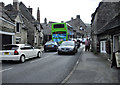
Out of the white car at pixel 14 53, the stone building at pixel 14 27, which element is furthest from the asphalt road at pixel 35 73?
the stone building at pixel 14 27

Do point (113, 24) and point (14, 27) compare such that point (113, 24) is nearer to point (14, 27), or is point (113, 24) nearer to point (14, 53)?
point (14, 53)

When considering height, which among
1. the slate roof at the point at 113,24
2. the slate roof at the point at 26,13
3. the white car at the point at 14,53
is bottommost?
the white car at the point at 14,53

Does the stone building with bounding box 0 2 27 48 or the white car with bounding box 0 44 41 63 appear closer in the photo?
the white car with bounding box 0 44 41 63

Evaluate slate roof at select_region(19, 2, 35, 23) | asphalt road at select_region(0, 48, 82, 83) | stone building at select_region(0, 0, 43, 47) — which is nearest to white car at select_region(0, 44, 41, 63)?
asphalt road at select_region(0, 48, 82, 83)

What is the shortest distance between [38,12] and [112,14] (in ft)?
70.2

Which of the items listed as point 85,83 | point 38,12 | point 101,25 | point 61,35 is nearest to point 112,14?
point 101,25

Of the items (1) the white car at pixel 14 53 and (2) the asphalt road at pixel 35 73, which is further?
(1) the white car at pixel 14 53

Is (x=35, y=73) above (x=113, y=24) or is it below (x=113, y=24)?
below

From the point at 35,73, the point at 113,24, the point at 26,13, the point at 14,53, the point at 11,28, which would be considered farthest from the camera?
the point at 26,13

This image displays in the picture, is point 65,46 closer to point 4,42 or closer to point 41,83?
point 4,42

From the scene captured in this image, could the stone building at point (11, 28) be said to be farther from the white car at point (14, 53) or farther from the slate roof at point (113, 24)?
the slate roof at point (113, 24)

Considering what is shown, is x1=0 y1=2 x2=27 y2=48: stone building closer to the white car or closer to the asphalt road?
the white car

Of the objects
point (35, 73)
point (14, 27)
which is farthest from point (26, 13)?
point (35, 73)

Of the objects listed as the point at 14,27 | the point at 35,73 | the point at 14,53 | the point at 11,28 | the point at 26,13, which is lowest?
the point at 35,73
